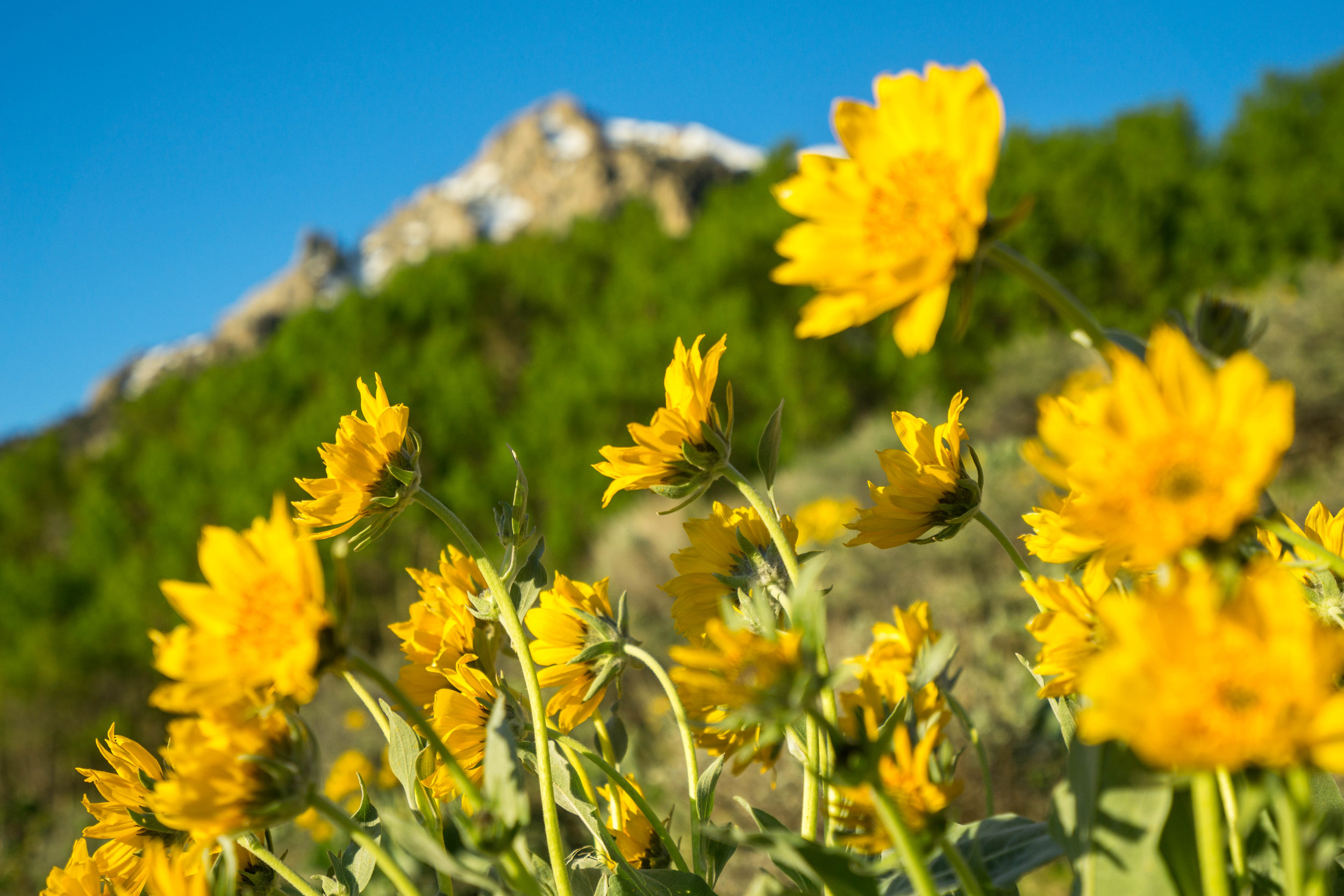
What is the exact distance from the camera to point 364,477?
62 centimetres

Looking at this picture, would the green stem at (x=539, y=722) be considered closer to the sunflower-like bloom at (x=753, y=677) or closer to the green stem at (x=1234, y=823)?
the sunflower-like bloom at (x=753, y=677)

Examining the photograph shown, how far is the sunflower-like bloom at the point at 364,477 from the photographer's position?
0.60 metres

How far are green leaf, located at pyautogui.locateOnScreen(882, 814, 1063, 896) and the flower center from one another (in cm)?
28

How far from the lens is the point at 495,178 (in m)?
37.1

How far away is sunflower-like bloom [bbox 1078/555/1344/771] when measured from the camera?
0.90 feet

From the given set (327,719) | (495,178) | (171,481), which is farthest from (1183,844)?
(495,178)

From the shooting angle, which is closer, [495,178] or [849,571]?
[849,571]

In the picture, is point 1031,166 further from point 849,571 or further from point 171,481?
point 171,481

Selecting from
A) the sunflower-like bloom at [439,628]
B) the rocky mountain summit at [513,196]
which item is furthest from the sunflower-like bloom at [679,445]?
the rocky mountain summit at [513,196]

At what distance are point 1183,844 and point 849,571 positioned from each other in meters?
3.78

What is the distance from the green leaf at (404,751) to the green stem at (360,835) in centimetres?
17

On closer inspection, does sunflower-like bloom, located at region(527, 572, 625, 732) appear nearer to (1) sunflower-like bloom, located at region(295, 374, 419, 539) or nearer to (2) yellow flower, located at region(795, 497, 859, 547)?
(1) sunflower-like bloom, located at region(295, 374, 419, 539)

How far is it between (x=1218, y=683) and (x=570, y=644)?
1.60 feet

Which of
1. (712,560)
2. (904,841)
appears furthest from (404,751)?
(904,841)
